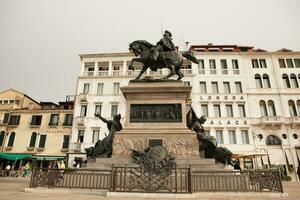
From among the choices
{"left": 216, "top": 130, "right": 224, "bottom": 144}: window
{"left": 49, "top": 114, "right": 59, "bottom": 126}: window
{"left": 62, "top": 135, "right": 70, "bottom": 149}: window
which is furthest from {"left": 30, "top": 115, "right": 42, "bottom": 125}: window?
{"left": 216, "top": 130, "right": 224, "bottom": 144}: window

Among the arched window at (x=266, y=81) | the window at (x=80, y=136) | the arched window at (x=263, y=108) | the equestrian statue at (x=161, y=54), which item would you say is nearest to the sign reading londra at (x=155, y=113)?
the equestrian statue at (x=161, y=54)

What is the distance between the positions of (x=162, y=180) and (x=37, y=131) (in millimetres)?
35453

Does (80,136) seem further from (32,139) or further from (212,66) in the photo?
(212,66)

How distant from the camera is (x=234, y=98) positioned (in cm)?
3584

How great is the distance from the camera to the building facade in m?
37.1

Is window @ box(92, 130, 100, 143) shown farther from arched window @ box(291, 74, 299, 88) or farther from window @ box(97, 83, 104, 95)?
arched window @ box(291, 74, 299, 88)

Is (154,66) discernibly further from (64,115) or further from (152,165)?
(64,115)

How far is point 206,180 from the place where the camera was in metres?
8.27

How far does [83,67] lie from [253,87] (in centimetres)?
2527

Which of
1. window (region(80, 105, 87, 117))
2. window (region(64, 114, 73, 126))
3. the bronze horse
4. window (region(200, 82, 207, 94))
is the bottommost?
the bronze horse

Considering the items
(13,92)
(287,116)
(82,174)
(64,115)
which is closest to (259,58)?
→ (287,116)

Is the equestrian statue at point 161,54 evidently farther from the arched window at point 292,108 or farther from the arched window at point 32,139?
the arched window at point 32,139

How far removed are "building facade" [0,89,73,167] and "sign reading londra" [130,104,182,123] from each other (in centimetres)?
2775

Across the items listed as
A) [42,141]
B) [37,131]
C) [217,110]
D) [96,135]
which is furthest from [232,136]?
[37,131]
